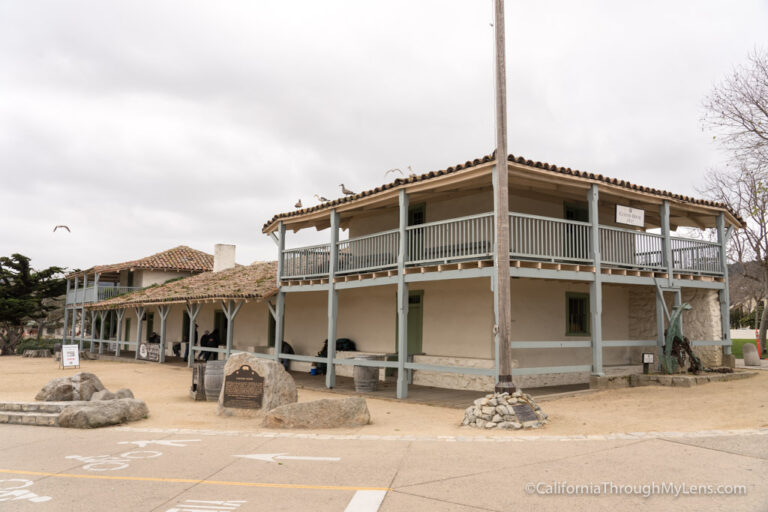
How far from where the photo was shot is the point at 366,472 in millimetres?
6082

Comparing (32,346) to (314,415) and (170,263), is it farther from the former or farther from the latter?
(314,415)

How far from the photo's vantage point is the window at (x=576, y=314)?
52.3 feet

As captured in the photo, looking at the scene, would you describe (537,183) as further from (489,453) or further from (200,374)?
(200,374)

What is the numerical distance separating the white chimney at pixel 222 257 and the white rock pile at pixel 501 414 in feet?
79.5

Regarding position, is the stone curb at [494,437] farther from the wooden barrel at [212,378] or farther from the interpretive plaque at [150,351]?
the interpretive plaque at [150,351]

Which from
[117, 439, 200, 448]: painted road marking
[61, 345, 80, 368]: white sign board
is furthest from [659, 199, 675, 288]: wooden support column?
[61, 345, 80, 368]: white sign board

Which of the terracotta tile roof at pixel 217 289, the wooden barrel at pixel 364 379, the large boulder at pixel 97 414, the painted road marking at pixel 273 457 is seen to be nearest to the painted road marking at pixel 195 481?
the painted road marking at pixel 273 457

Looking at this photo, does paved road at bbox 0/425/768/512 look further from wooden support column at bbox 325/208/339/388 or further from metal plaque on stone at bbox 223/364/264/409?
wooden support column at bbox 325/208/339/388

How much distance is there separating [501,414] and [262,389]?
4.37 metres

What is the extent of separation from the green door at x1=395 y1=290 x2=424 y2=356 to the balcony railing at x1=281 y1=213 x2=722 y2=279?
5.55 ft

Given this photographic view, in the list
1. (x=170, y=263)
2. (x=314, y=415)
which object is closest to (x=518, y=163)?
(x=314, y=415)

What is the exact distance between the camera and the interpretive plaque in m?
25.0

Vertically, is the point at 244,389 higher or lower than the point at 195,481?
higher

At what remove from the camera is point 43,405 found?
9.95 metres
